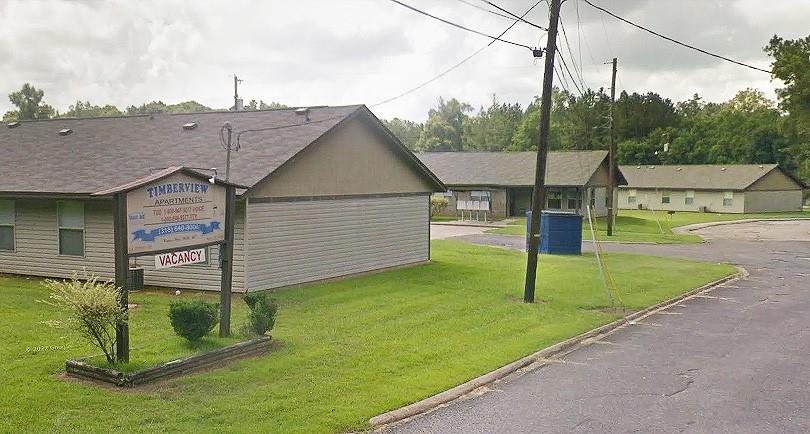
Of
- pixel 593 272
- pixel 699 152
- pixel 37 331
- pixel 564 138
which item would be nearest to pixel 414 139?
pixel 564 138

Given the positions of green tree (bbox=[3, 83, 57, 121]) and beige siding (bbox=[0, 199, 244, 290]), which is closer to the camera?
beige siding (bbox=[0, 199, 244, 290])

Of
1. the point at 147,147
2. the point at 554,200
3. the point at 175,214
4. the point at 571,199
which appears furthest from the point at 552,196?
the point at 175,214

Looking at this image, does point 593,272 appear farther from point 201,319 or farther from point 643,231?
point 643,231

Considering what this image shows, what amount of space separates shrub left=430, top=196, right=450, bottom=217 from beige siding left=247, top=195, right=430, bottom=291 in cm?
2951

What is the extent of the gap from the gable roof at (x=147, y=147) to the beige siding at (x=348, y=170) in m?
0.32

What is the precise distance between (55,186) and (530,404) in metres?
15.4

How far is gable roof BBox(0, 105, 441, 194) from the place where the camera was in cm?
1933

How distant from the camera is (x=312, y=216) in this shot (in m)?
20.1

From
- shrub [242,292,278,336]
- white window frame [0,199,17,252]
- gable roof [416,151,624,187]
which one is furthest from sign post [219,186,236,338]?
gable roof [416,151,624,187]

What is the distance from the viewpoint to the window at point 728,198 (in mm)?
66688

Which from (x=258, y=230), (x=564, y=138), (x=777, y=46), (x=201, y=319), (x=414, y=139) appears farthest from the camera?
(x=414, y=139)

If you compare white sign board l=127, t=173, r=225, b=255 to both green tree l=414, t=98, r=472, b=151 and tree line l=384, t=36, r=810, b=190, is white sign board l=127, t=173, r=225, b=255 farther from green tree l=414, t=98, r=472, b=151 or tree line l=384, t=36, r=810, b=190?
green tree l=414, t=98, r=472, b=151

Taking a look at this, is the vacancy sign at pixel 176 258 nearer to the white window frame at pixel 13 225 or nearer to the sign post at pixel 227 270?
the sign post at pixel 227 270

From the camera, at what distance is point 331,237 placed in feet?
68.5
